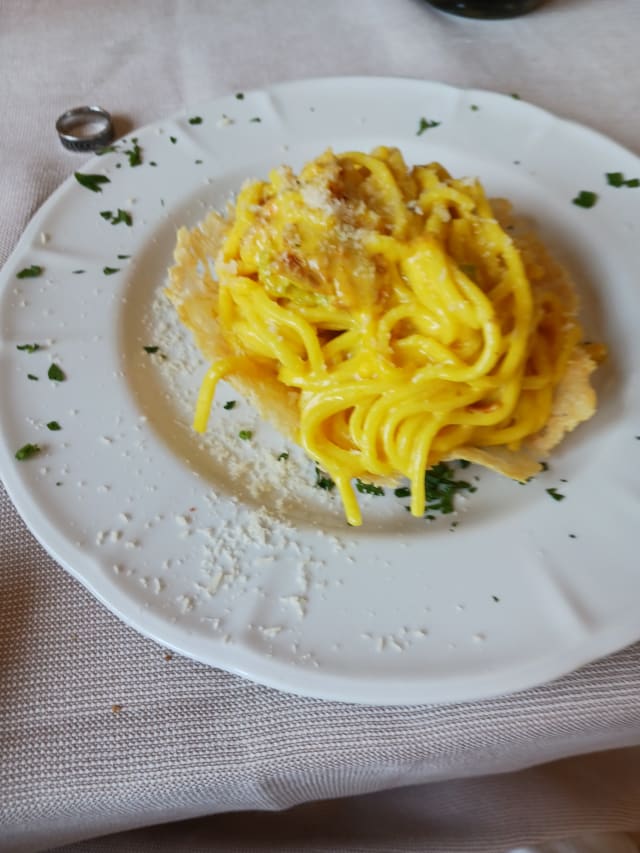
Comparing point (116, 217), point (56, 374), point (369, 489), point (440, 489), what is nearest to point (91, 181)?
point (116, 217)

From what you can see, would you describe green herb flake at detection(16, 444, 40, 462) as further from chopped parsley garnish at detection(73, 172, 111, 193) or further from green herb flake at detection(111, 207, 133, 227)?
chopped parsley garnish at detection(73, 172, 111, 193)

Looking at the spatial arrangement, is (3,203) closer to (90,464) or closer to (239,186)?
(239,186)

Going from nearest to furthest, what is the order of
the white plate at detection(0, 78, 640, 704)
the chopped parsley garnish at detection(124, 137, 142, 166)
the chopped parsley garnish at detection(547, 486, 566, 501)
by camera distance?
the white plate at detection(0, 78, 640, 704), the chopped parsley garnish at detection(547, 486, 566, 501), the chopped parsley garnish at detection(124, 137, 142, 166)

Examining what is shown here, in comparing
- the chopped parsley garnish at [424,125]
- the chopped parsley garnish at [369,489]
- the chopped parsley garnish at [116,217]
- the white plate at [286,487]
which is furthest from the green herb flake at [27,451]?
the chopped parsley garnish at [424,125]

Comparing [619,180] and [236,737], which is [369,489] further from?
[619,180]

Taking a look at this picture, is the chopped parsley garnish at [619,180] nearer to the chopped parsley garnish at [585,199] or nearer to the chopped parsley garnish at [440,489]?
the chopped parsley garnish at [585,199]

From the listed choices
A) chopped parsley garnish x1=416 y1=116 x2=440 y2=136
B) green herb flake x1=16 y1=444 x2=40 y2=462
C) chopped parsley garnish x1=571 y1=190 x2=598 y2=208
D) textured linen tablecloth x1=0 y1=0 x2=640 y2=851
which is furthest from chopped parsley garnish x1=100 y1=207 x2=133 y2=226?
chopped parsley garnish x1=571 y1=190 x2=598 y2=208
